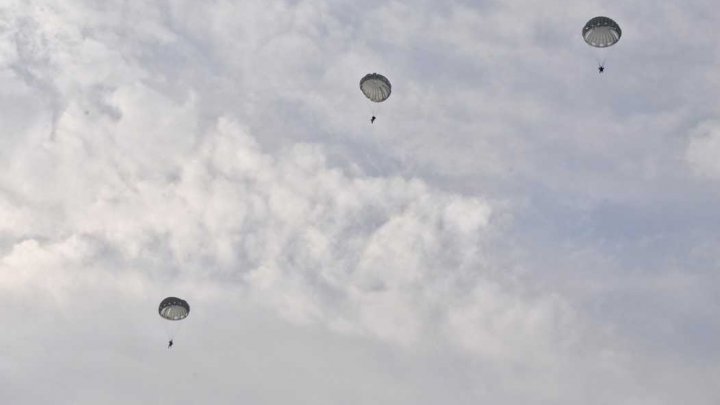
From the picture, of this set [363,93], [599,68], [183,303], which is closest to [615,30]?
[599,68]

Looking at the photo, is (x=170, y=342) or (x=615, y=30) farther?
(x=170, y=342)

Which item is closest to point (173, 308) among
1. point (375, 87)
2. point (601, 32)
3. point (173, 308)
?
point (173, 308)

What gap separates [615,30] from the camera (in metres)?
110

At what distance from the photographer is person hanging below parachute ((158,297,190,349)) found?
120m

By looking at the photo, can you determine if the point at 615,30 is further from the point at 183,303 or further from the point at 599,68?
the point at 183,303

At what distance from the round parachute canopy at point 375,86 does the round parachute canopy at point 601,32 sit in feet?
88.3

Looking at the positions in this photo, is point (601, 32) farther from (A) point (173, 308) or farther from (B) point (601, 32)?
(A) point (173, 308)

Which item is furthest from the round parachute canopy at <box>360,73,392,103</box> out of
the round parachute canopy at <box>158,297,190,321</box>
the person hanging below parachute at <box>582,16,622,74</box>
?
the round parachute canopy at <box>158,297,190,321</box>

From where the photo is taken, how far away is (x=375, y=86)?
116 metres

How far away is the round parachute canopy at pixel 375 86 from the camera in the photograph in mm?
115812

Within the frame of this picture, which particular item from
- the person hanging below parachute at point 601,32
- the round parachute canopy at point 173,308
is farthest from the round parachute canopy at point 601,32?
the round parachute canopy at point 173,308

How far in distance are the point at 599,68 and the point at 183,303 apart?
65.3m

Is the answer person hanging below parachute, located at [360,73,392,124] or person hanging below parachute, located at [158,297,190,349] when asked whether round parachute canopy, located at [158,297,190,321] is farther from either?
person hanging below parachute, located at [360,73,392,124]

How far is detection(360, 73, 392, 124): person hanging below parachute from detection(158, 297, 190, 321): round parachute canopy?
39.5m
